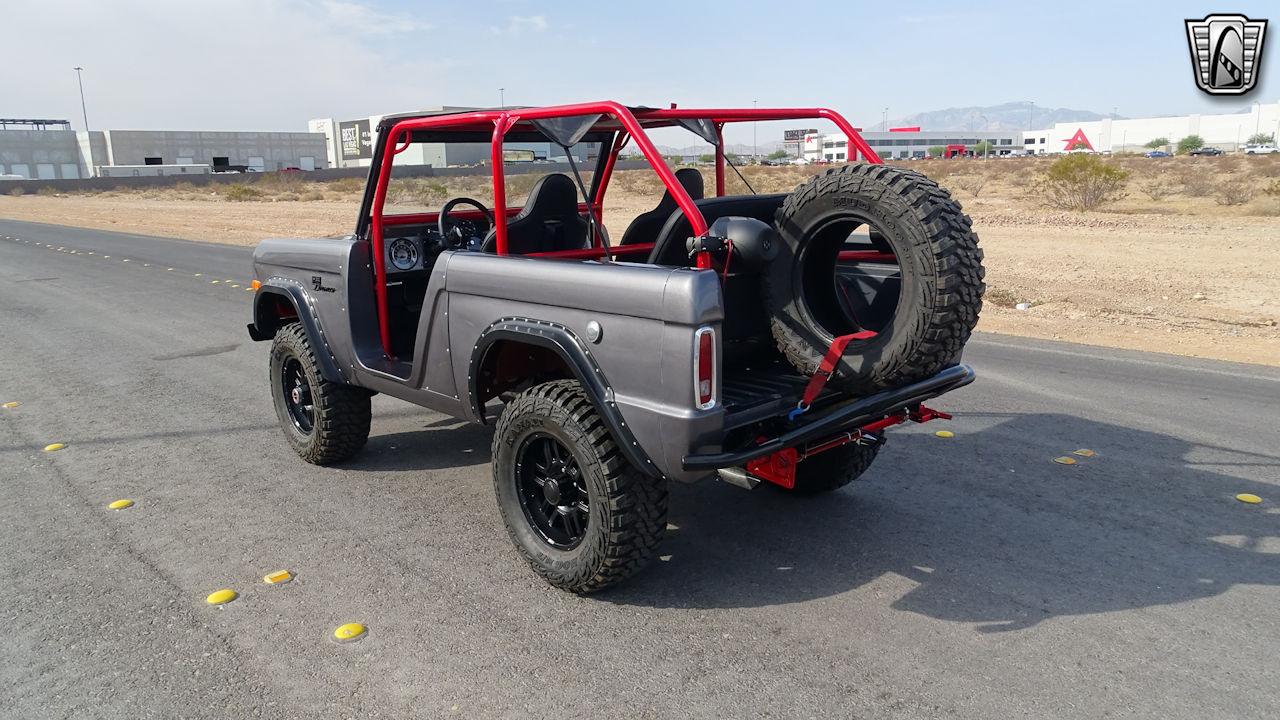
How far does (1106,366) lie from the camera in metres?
7.97

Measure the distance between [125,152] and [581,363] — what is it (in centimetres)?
10556

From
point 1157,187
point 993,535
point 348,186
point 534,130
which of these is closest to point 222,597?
point 534,130

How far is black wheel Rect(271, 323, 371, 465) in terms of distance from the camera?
5.33 m

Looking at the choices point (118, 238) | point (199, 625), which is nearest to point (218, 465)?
point (199, 625)

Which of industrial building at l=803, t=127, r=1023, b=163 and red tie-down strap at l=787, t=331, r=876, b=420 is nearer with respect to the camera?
red tie-down strap at l=787, t=331, r=876, b=420

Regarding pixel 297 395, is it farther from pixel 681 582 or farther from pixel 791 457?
pixel 791 457

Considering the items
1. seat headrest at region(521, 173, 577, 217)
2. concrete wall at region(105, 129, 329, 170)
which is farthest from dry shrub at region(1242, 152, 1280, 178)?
concrete wall at region(105, 129, 329, 170)

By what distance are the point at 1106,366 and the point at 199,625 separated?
23.9ft

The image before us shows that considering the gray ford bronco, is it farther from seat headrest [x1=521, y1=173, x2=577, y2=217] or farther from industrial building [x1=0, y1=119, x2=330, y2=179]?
industrial building [x1=0, y1=119, x2=330, y2=179]

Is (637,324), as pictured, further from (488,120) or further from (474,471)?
(474,471)

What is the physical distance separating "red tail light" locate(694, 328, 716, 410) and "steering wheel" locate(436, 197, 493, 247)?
237cm

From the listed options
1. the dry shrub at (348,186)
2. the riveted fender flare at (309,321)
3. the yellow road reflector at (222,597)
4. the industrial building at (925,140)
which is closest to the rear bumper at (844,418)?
the yellow road reflector at (222,597)

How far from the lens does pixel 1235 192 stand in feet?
93.7

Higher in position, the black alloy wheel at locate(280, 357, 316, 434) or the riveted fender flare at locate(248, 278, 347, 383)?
the riveted fender flare at locate(248, 278, 347, 383)
